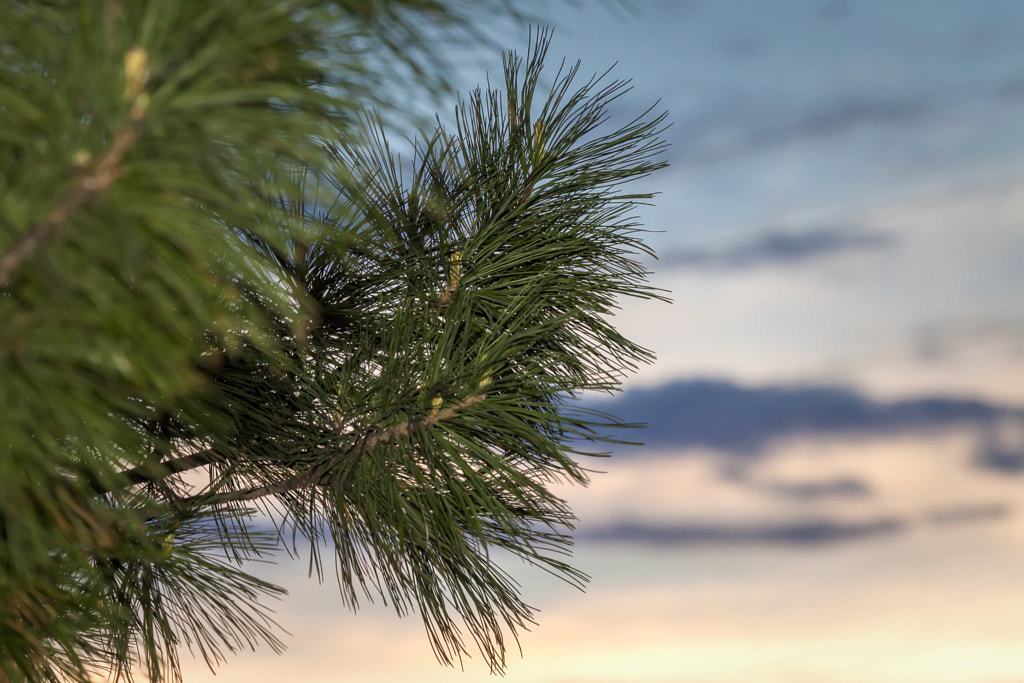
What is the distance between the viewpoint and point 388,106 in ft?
2.00

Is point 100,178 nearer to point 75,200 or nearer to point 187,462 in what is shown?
point 75,200

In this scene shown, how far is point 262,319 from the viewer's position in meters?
0.65

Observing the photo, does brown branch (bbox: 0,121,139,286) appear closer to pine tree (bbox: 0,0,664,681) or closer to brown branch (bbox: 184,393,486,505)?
pine tree (bbox: 0,0,664,681)

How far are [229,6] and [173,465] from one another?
0.87m

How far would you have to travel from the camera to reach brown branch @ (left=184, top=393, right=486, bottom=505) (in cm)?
113

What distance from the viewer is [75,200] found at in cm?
50

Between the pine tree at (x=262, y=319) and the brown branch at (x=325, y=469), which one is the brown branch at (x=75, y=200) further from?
the brown branch at (x=325, y=469)

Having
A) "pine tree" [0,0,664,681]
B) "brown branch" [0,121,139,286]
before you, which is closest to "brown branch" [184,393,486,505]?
"pine tree" [0,0,664,681]

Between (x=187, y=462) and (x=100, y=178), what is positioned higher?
(x=187, y=462)

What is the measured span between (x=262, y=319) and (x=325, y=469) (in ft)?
1.97

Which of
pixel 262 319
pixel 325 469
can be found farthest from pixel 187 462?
pixel 262 319

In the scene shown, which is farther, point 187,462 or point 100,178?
point 187,462

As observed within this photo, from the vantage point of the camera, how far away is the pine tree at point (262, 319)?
1.69 ft

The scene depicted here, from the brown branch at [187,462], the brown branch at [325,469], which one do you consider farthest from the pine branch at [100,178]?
the brown branch at [187,462]
